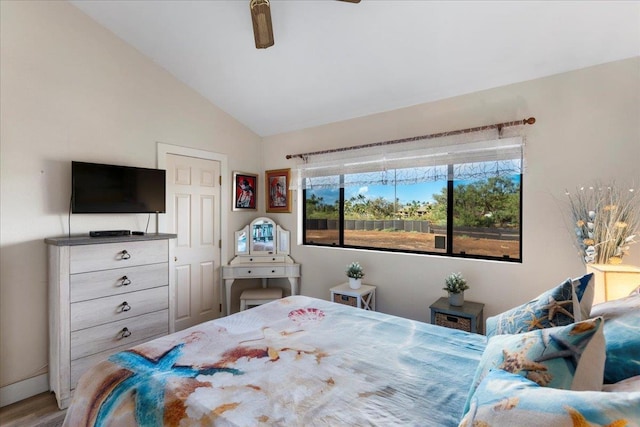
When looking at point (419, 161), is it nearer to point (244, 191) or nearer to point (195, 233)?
point (244, 191)

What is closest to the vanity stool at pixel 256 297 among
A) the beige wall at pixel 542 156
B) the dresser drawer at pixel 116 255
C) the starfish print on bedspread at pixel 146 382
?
the dresser drawer at pixel 116 255

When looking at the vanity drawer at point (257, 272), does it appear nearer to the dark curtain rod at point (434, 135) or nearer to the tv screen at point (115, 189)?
the tv screen at point (115, 189)

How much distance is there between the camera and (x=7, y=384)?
2162mm

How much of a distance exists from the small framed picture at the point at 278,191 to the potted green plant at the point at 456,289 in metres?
→ 2.12

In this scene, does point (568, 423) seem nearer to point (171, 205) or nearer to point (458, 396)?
point (458, 396)

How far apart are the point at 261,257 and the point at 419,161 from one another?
2.21 meters

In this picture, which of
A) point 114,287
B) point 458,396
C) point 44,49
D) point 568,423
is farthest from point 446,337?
point 44,49

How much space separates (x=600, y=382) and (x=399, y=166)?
7.91 ft

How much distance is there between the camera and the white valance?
2.48m

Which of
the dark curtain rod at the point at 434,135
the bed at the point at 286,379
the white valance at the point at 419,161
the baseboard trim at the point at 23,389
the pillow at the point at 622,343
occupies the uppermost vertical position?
the dark curtain rod at the point at 434,135

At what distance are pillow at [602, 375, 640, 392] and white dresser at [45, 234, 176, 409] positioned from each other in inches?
113

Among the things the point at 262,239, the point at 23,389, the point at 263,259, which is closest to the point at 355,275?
the point at 263,259

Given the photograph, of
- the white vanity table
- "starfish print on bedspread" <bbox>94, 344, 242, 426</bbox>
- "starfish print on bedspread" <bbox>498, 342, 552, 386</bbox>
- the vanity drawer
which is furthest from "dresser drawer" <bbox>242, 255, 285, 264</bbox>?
"starfish print on bedspread" <bbox>498, 342, 552, 386</bbox>

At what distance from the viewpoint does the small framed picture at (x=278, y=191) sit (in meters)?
3.89
